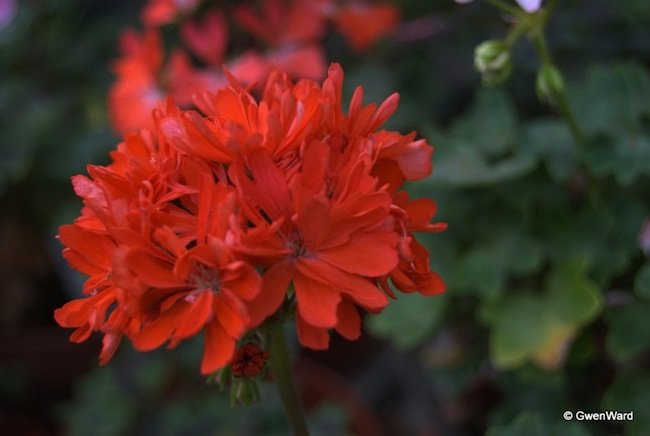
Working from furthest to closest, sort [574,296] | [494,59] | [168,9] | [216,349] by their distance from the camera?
[168,9]
[574,296]
[494,59]
[216,349]

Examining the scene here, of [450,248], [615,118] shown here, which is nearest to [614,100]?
[615,118]

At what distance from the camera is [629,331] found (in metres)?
0.81

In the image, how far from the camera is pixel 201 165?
0.46 metres

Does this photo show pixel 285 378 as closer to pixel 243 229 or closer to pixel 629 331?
pixel 243 229

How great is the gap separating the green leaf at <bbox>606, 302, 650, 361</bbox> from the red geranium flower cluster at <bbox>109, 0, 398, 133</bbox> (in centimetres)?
50

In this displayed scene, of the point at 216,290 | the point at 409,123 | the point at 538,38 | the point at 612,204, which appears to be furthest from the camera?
the point at 409,123

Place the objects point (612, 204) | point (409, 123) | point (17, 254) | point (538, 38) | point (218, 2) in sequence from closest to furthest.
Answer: point (538, 38), point (612, 204), point (409, 123), point (218, 2), point (17, 254)

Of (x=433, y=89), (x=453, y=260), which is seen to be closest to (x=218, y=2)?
(x=433, y=89)

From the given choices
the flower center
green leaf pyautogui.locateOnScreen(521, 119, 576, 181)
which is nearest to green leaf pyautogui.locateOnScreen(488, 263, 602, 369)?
green leaf pyautogui.locateOnScreen(521, 119, 576, 181)

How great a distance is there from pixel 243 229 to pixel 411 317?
518 mm

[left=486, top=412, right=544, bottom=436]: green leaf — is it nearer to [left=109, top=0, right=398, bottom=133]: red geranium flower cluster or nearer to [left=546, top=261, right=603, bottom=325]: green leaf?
[left=546, top=261, right=603, bottom=325]: green leaf

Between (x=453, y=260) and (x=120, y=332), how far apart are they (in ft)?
1.76

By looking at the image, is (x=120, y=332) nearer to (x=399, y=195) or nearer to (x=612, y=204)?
(x=399, y=195)

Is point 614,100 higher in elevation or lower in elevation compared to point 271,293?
lower
